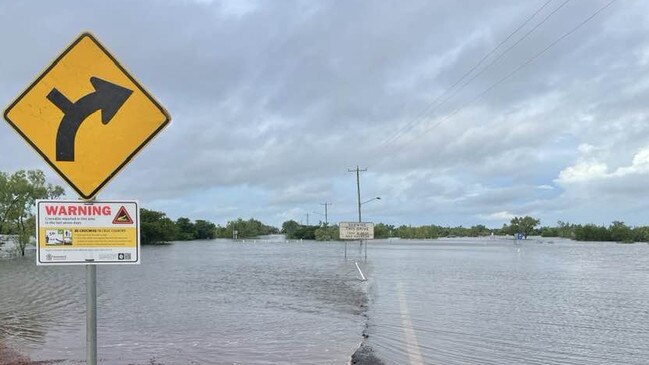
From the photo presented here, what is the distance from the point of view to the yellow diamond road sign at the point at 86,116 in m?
3.73

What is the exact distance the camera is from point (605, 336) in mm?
14961

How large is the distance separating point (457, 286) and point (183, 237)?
7113 inches

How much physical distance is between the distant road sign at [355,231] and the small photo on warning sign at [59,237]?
46467 millimetres

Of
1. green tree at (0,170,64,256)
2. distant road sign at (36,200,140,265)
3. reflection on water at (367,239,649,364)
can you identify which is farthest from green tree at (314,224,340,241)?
distant road sign at (36,200,140,265)

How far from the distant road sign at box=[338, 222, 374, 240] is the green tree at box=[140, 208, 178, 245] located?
304ft

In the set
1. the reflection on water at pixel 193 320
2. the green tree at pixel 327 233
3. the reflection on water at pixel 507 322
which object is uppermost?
the green tree at pixel 327 233

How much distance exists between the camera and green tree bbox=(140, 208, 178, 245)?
137250mm

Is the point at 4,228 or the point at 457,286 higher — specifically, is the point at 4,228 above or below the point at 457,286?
above

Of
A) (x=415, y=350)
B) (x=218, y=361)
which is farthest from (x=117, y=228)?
(x=415, y=350)

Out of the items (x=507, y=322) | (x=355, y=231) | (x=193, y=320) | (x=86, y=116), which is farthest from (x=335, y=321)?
(x=355, y=231)

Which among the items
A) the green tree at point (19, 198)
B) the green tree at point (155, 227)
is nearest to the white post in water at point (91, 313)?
the green tree at point (19, 198)

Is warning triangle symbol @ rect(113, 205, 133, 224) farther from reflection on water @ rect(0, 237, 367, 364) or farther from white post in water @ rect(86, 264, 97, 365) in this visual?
reflection on water @ rect(0, 237, 367, 364)

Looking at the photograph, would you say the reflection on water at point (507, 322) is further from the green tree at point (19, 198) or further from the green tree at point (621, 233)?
the green tree at point (621, 233)

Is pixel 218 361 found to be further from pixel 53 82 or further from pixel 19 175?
pixel 19 175
